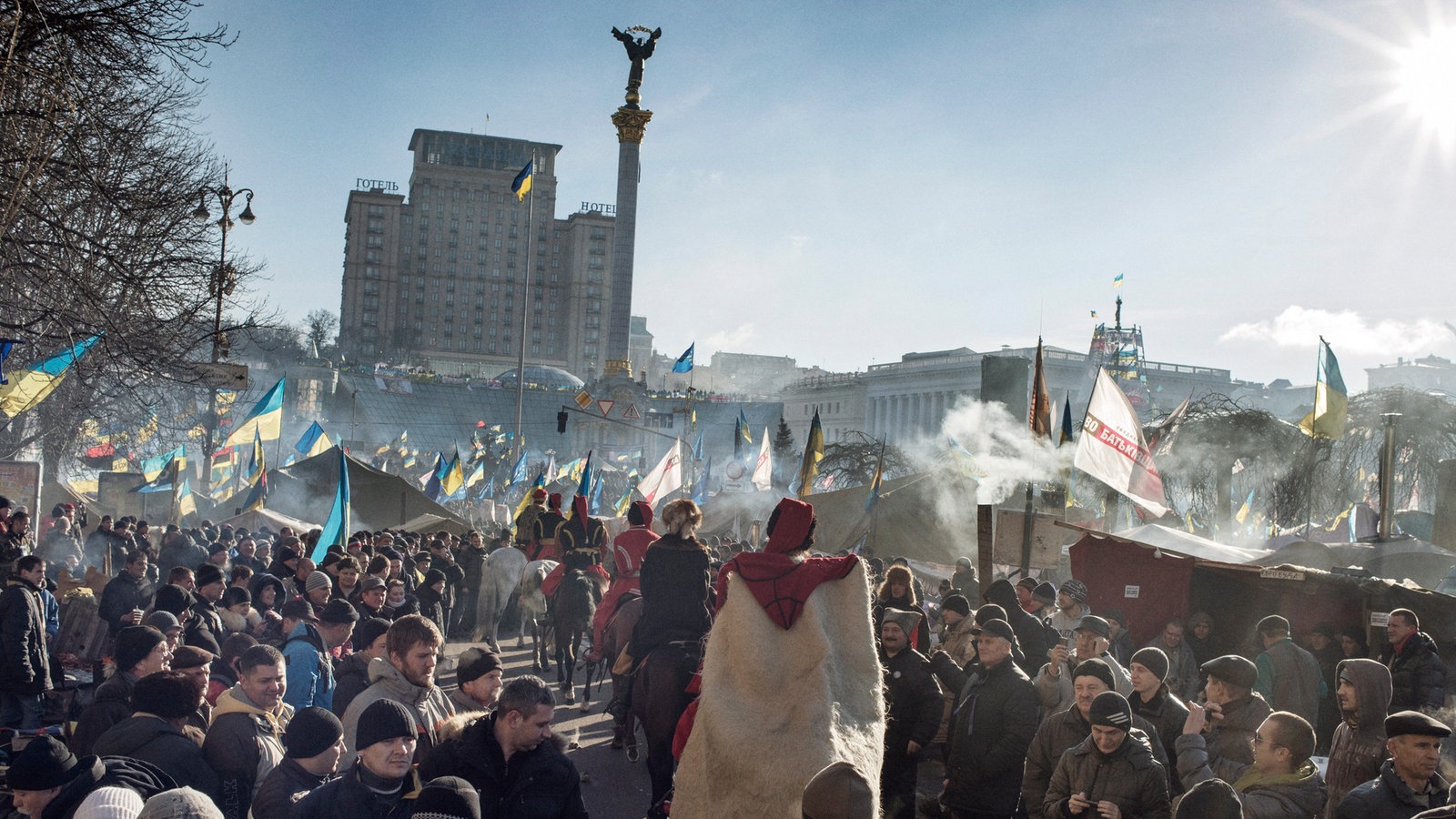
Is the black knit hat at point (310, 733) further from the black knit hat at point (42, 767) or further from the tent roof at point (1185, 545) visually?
the tent roof at point (1185, 545)

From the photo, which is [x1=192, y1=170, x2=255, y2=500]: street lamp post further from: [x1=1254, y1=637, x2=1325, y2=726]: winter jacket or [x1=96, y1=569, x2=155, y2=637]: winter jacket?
[x1=1254, y1=637, x2=1325, y2=726]: winter jacket

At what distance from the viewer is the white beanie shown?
3.46 meters

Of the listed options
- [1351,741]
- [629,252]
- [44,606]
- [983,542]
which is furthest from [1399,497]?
[629,252]

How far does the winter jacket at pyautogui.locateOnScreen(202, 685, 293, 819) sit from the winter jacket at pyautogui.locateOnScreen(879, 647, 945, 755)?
136 inches

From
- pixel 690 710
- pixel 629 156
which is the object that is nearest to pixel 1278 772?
pixel 690 710

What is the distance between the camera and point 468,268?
474ft

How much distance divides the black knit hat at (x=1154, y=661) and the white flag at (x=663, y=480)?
54.5 feet

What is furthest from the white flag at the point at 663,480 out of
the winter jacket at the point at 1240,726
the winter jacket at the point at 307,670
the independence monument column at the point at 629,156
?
the independence monument column at the point at 629,156

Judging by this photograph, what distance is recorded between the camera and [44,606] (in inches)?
366

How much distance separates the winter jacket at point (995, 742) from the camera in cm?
614

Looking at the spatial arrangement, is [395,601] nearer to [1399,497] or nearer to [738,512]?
[738,512]

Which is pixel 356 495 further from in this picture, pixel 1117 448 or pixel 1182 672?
pixel 1182 672

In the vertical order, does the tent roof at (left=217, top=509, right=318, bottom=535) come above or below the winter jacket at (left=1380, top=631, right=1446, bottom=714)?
below

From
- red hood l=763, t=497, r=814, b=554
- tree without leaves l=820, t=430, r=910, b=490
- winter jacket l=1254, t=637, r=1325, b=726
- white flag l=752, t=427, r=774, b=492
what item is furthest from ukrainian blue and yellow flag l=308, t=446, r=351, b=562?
tree without leaves l=820, t=430, r=910, b=490
